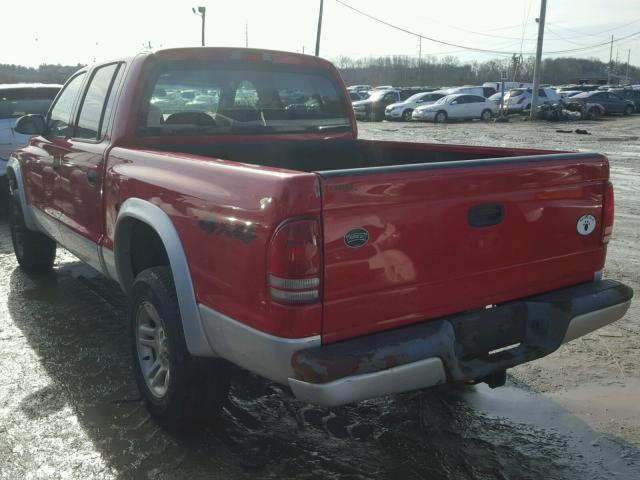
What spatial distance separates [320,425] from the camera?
11.7 feet

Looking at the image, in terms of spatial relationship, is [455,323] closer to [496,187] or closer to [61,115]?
[496,187]

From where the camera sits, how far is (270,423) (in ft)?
11.8

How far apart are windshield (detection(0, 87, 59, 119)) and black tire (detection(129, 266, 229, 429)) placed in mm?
6982

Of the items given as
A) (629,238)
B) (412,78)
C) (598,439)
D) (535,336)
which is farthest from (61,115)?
(412,78)

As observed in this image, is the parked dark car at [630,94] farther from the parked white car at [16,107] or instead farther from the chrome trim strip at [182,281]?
the chrome trim strip at [182,281]

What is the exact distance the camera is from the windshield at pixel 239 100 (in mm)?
4281

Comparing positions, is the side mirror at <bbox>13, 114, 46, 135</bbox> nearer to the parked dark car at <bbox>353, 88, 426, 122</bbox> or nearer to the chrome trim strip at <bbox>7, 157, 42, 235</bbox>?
the chrome trim strip at <bbox>7, 157, 42, 235</bbox>

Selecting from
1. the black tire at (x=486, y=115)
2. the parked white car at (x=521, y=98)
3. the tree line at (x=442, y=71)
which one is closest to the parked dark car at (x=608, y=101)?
the parked white car at (x=521, y=98)

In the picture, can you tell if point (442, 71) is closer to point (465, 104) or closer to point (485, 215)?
point (465, 104)

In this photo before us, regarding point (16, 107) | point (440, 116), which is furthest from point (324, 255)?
point (440, 116)

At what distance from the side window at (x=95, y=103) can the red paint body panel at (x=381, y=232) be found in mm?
885

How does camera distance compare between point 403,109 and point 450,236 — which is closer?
point 450,236

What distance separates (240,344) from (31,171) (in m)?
3.69

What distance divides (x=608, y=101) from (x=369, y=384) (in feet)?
134
